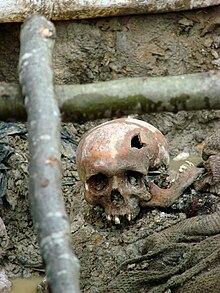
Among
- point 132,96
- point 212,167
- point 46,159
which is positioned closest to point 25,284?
point 212,167

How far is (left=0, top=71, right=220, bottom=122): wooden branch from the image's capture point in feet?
4.62

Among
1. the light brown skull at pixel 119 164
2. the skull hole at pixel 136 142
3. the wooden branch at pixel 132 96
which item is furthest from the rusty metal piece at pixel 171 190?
the wooden branch at pixel 132 96

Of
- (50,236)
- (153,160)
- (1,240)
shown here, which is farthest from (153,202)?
(50,236)

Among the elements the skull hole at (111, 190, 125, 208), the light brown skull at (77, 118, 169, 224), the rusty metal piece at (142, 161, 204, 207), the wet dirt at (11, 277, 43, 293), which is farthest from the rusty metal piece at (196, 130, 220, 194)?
the wet dirt at (11, 277, 43, 293)

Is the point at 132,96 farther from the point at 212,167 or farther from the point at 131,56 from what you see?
the point at 131,56

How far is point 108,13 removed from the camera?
4254mm

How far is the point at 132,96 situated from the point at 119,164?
1.55m

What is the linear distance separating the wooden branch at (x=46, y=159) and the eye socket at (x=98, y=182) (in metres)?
1.68

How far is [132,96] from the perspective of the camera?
142 centimetres

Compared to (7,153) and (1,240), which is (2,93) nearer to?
(1,240)

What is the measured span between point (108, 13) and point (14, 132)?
0.74 m

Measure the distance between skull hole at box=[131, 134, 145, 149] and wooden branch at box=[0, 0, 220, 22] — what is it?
1303 mm

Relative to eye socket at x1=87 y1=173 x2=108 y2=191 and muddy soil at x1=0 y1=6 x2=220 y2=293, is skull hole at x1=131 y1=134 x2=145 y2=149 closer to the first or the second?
eye socket at x1=87 y1=173 x2=108 y2=191

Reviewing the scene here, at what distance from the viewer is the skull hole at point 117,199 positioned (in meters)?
3.02
